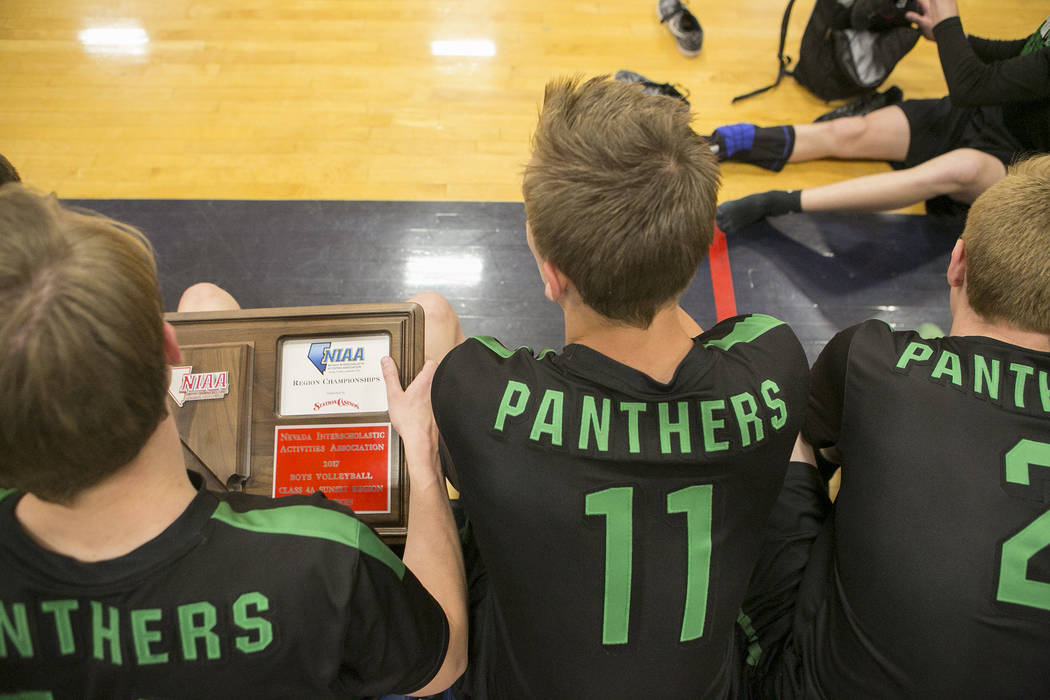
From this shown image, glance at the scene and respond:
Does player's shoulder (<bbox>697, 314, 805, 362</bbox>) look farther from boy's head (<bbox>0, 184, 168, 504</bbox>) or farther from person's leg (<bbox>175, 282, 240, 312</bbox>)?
person's leg (<bbox>175, 282, 240, 312</bbox>)

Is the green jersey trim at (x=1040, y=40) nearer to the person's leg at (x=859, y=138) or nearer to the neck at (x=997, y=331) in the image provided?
the person's leg at (x=859, y=138)

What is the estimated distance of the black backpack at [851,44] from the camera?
2307 mm

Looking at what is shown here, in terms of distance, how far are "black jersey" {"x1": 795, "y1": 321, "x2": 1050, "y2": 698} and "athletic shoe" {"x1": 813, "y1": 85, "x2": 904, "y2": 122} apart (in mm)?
1688

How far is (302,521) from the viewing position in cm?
84

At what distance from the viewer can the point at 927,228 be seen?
2.30 m

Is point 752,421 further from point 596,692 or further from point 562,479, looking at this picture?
point 596,692

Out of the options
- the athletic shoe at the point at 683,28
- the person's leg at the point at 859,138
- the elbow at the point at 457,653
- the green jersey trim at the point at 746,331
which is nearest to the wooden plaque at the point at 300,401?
the elbow at the point at 457,653

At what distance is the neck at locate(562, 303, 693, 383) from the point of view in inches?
38.0

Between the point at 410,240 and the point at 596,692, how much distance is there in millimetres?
1697

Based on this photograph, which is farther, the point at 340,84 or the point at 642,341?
the point at 340,84

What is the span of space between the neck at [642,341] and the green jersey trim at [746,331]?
0.11m

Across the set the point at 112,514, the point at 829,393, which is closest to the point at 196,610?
the point at 112,514

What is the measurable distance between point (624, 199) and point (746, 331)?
383 mm

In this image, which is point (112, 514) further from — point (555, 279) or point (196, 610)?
point (555, 279)
